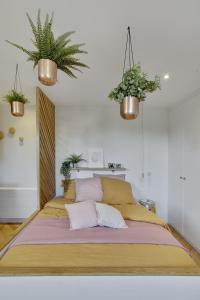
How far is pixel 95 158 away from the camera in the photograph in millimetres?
4305

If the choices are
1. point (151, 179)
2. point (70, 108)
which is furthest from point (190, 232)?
point (70, 108)

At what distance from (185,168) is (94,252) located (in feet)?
8.42

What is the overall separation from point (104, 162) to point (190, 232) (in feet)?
6.61

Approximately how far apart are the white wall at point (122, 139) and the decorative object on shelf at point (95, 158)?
4.0 inches

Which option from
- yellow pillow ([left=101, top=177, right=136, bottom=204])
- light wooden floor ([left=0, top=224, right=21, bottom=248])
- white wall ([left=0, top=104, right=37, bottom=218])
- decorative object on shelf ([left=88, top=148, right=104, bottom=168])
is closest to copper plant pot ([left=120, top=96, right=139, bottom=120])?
yellow pillow ([left=101, top=177, right=136, bottom=204])

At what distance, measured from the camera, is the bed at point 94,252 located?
4.45 feet

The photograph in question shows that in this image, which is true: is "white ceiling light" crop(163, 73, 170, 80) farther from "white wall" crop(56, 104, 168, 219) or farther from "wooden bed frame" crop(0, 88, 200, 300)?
"wooden bed frame" crop(0, 88, 200, 300)

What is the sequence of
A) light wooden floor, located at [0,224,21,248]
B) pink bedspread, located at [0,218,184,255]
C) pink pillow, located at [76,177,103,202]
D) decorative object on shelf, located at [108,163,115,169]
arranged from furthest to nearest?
decorative object on shelf, located at [108,163,115,169], light wooden floor, located at [0,224,21,248], pink pillow, located at [76,177,103,202], pink bedspread, located at [0,218,184,255]

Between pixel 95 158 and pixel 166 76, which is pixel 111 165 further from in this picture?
pixel 166 76

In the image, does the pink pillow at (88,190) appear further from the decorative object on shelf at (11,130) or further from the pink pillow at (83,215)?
the decorative object on shelf at (11,130)

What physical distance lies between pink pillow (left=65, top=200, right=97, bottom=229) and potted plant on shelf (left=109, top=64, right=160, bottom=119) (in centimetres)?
106

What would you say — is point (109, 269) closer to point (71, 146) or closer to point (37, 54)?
point (37, 54)

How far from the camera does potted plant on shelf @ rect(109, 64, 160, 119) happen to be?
181 cm

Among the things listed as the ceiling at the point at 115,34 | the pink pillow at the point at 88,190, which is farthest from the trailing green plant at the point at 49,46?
the pink pillow at the point at 88,190
